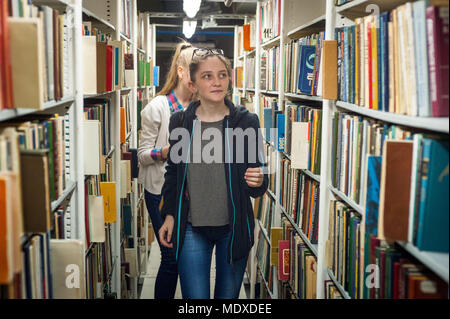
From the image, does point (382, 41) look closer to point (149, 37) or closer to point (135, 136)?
point (135, 136)

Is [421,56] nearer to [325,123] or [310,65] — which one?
[325,123]

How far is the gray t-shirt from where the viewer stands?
82.4 inches

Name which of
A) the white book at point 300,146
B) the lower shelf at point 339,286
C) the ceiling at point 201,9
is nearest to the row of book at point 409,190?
the lower shelf at point 339,286

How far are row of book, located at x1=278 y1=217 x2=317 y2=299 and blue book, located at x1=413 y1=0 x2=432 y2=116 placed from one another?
1.22 meters

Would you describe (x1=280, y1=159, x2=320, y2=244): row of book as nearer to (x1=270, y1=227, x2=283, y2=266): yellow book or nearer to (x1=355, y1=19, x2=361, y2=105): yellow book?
(x1=270, y1=227, x2=283, y2=266): yellow book

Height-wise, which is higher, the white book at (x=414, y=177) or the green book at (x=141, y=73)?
the green book at (x=141, y=73)

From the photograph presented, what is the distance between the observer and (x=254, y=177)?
212cm

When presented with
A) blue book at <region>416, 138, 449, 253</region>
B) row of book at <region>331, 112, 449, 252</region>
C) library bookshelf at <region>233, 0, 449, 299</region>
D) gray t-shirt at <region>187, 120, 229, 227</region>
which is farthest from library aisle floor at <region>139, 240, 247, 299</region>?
blue book at <region>416, 138, 449, 253</region>

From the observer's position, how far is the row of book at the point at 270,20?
3.00 meters

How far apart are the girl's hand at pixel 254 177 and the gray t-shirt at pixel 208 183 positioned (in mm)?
107

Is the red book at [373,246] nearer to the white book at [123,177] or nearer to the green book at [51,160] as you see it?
the green book at [51,160]

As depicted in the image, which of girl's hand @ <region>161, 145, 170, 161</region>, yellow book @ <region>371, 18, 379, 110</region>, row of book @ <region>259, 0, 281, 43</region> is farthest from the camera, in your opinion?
row of book @ <region>259, 0, 281, 43</region>

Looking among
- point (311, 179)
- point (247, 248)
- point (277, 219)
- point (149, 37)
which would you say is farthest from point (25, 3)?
point (149, 37)

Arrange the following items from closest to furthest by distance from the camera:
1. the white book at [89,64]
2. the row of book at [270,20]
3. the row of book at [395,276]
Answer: the row of book at [395,276]
the white book at [89,64]
the row of book at [270,20]
